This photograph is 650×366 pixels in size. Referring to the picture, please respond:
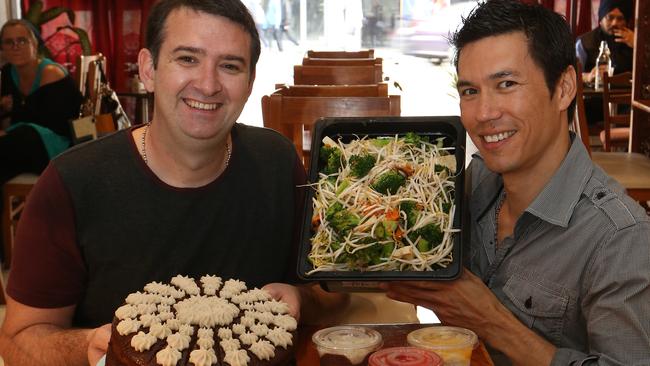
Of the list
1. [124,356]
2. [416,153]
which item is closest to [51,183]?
[124,356]

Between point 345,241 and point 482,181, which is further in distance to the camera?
point 482,181

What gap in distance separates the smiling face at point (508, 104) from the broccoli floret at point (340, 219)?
0.37 m

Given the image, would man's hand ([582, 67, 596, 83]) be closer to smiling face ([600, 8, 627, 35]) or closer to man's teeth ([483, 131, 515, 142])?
smiling face ([600, 8, 627, 35])

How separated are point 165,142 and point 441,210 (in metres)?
0.69

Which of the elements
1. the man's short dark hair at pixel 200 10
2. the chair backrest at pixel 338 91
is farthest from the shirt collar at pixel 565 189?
the chair backrest at pixel 338 91

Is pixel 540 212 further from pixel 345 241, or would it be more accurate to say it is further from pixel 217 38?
pixel 217 38

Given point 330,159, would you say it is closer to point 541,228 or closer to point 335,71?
point 541,228

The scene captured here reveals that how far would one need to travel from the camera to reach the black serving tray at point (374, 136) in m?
1.67

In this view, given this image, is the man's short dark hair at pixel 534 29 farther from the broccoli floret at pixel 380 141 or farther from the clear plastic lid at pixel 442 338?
the clear plastic lid at pixel 442 338

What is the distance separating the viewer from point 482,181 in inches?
86.4

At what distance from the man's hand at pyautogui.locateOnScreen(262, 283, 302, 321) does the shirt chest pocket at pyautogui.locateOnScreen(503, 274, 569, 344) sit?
0.49 meters

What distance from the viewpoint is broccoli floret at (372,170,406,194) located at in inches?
72.6

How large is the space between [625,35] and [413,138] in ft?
21.2

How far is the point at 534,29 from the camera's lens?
73.9 inches
